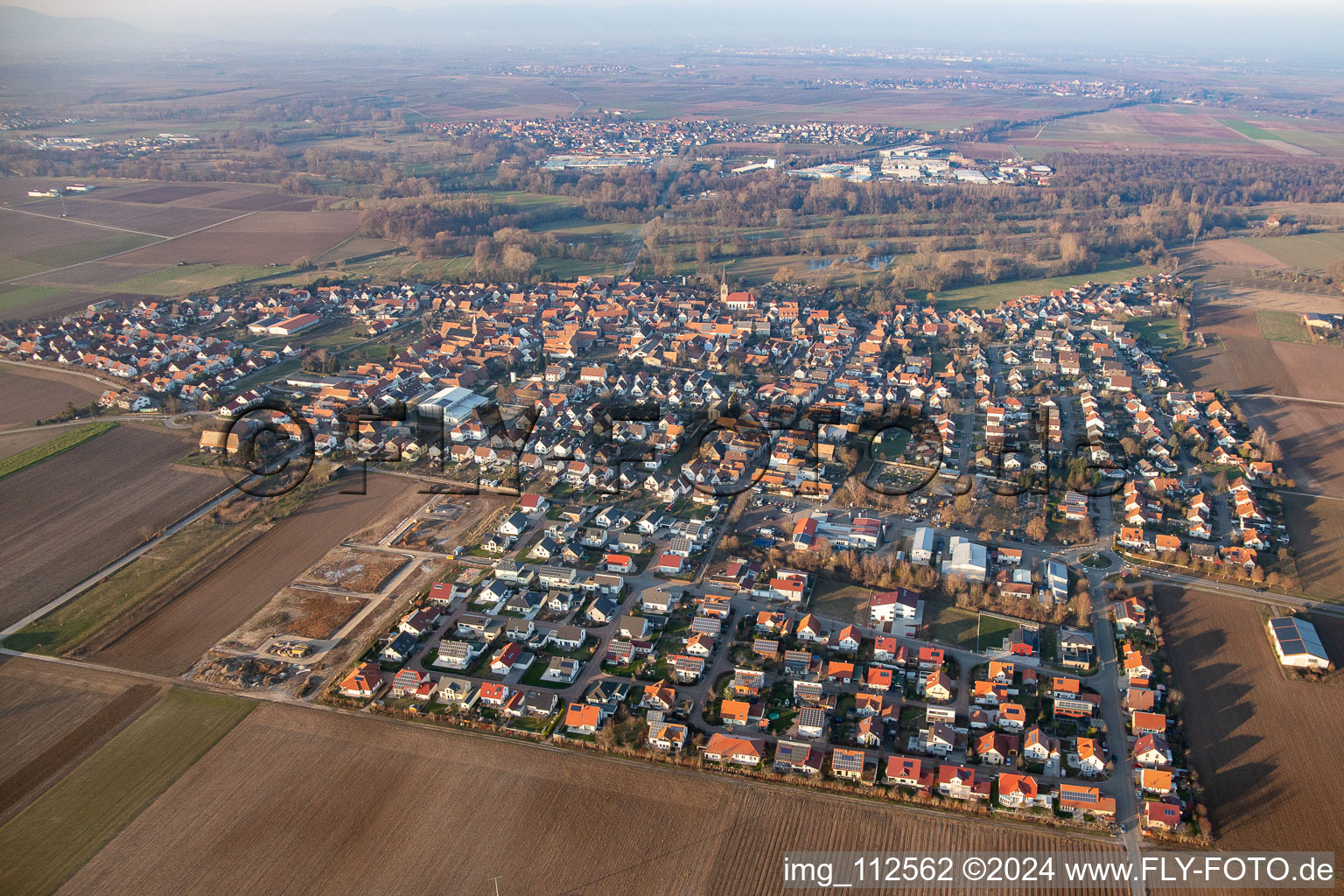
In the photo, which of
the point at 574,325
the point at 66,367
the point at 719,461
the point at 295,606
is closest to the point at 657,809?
the point at 295,606

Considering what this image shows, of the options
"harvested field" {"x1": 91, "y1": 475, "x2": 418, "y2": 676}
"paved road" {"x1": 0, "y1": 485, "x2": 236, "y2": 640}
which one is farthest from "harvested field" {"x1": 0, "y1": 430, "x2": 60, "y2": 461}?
"harvested field" {"x1": 91, "y1": 475, "x2": 418, "y2": 676}

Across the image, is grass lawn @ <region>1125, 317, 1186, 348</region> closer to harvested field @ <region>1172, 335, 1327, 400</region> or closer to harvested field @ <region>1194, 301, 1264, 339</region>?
harvested field @ <region>1172, 335, 1327, 400</region>

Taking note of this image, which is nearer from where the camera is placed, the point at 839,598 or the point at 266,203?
the point at 839,598

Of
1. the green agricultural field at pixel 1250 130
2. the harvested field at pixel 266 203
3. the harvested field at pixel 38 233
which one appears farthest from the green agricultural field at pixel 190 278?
the green agricultural field at pixel 1250 130

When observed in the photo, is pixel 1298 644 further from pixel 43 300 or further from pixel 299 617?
pixel 43 300

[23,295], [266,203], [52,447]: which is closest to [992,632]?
[52,447]

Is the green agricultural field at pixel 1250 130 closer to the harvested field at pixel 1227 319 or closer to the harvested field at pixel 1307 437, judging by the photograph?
the harvested field at pixel 1227 319
